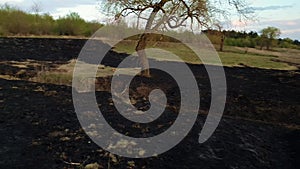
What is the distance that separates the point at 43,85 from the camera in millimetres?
12758

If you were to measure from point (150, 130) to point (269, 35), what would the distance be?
1555 inches

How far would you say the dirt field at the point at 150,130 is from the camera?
6504 mm

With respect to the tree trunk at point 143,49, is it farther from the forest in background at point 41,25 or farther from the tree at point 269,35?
the tree at point 269,35

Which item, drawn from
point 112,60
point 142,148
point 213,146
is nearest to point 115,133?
point 142,148

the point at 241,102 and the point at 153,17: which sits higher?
the point at 153,17

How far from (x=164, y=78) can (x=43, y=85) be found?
6691 millimetres

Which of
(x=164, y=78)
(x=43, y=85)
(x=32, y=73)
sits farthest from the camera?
(x=164, y=78)

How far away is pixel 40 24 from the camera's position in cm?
3144

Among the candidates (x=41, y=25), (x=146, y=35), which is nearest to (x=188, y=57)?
(x=146, y=35)

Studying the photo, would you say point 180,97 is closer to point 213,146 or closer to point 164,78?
point 164,78

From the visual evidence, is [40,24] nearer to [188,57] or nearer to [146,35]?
[188,57]

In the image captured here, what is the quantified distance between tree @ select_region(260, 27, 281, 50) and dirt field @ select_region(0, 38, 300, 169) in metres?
27.7

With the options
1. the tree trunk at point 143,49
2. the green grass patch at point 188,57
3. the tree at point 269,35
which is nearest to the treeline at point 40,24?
the green grass patch at point 188,57

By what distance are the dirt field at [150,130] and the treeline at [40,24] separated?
46.0ft
